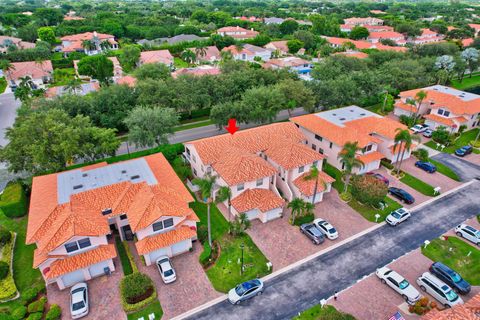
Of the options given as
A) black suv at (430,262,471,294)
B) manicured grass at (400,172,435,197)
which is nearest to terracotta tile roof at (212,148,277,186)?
black suv at (430,262,471,294)

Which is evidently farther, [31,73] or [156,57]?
[156,57]

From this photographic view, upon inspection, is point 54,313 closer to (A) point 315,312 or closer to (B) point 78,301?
(B) point 78,301

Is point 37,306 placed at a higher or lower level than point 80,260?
lower

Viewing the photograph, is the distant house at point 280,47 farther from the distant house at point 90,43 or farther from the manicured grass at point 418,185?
the manicured grass at point 418,185

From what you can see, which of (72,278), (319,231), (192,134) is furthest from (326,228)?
(192,134)

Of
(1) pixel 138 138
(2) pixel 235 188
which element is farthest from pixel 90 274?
(1) pixel 138 138

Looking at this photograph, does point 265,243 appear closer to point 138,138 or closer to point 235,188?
point 235,188

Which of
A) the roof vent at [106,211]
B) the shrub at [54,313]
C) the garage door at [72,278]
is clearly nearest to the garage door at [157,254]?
the garage door at [72,278]
